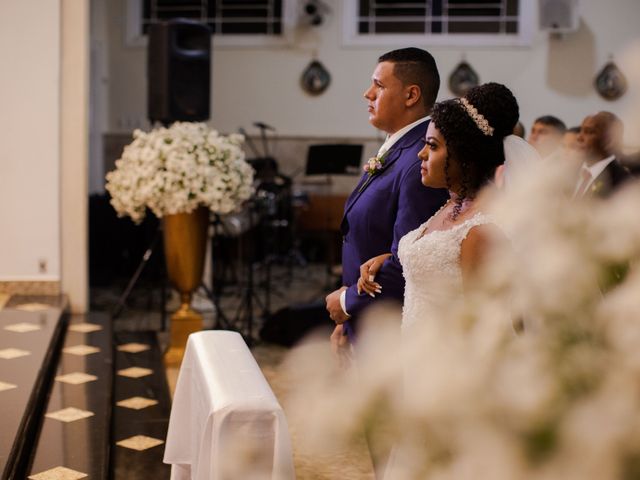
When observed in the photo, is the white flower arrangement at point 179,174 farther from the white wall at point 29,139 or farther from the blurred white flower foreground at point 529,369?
the blurred white flower foreground at point 529,369

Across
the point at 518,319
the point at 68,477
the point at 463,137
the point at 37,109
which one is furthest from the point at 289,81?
the point at 518,319

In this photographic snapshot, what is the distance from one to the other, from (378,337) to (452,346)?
0.04m

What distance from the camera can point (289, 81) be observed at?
12.2 metres

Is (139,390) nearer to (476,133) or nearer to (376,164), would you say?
(376,164)

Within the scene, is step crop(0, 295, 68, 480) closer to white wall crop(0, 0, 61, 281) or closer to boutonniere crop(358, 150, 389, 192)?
white wall crop(0, 0, 61, 281)

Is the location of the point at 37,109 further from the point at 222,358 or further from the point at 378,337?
the point at 378,337

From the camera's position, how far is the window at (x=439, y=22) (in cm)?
1205

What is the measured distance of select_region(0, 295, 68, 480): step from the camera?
3488mm

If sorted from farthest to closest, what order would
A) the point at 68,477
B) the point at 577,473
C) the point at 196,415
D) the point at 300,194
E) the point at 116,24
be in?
the point at 116,24 < the point at 300,194 < the point at 68,477 < the point at 196,415 < the point at 577,473

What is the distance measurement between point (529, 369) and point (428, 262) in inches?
76.2

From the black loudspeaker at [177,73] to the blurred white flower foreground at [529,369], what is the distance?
6234mm

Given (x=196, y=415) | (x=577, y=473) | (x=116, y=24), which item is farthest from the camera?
(x=116, y=24)

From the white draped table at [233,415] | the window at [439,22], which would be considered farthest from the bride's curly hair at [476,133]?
the window at [439,22]

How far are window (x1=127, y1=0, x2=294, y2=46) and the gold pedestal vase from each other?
6808 millimetres
